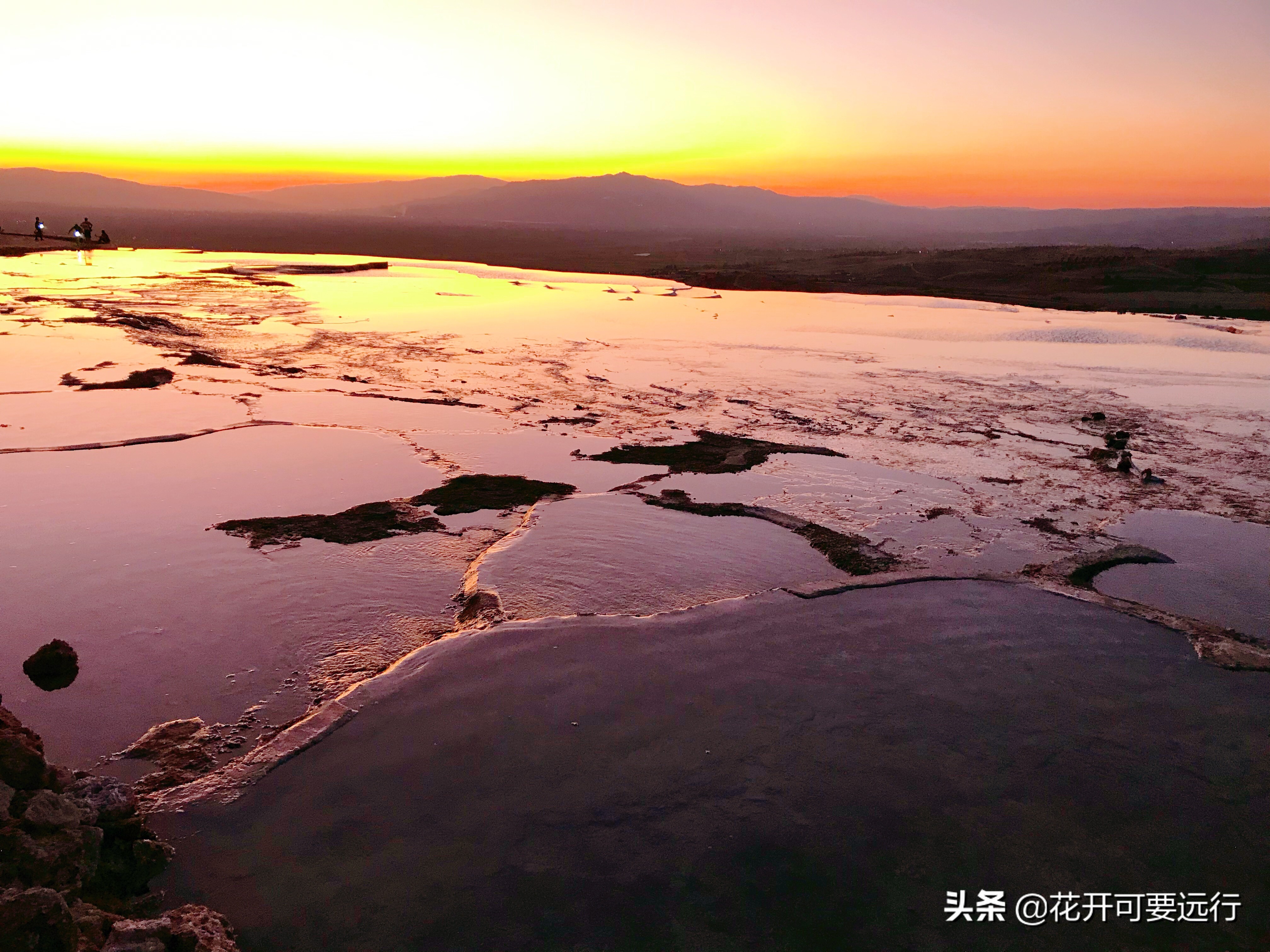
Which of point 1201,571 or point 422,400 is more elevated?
point 422,400

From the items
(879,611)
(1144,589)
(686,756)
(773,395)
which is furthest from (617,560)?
(773,395)

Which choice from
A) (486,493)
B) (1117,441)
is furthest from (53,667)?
(1117,441)

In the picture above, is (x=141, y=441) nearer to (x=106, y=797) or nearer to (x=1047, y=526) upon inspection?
(x=106, y=797)

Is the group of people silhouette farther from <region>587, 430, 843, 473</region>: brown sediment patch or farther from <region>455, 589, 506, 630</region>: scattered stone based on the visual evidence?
<region>455, 589, 506, 630</region>: scattered stone

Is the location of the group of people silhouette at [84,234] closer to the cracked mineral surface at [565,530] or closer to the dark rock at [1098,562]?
the cracked mineral surface at [565,530]

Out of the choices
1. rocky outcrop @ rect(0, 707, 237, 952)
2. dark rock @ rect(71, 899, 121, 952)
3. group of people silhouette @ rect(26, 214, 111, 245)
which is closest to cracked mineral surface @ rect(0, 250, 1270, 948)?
rocky outcrop @ rect(0, 707, 237, 952)

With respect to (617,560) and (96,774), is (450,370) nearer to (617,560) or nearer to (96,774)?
(617,560)

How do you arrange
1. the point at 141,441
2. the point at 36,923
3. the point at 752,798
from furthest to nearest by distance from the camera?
1. the point at 141,441
2. the point at 752,798
3. the point at 36,923

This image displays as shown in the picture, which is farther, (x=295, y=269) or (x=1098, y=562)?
(x=295, y=269)
